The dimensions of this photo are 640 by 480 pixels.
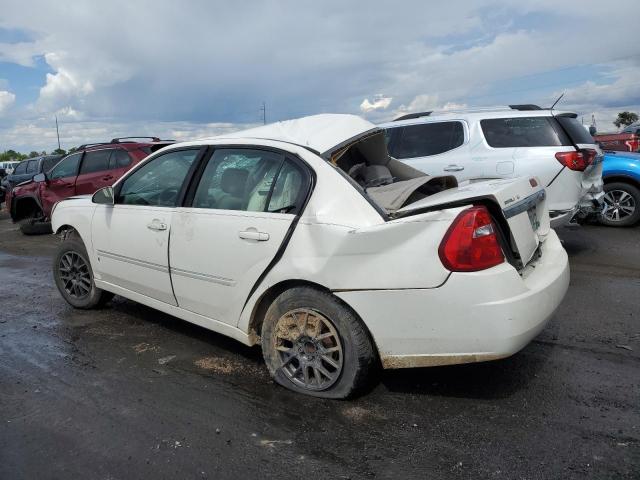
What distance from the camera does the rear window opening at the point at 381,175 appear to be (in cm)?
338

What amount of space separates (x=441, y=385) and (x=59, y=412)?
239cm

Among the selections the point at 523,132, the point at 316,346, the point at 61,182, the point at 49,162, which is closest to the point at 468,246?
the point at 316,346

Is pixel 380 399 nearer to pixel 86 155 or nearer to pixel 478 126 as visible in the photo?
pixel 478 126

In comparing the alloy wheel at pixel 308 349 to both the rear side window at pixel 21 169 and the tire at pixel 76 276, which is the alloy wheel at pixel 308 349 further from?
the rear side window at pixel 21 169

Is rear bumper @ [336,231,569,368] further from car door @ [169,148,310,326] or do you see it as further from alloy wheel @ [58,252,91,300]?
alloy wheel @ [58,252,91,300]

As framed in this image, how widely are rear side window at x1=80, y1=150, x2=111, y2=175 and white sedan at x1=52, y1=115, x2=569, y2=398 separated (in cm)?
676

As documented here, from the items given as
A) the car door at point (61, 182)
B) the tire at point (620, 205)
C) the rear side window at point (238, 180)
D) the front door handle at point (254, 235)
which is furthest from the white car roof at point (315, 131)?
the car door at point (61, 182)

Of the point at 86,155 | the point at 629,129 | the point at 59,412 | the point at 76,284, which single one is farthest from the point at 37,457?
the point at 629,129

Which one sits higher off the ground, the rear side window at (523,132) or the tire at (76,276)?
the rear side window at (523,132)

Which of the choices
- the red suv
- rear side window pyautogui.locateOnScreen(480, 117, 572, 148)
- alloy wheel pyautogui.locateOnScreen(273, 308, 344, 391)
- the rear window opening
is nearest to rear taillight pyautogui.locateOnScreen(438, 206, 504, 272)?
the rear window opening

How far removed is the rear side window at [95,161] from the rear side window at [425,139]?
5936 millimetres

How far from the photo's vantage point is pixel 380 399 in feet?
10.6

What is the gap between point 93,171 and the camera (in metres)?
10.6

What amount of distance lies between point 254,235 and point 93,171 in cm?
858
